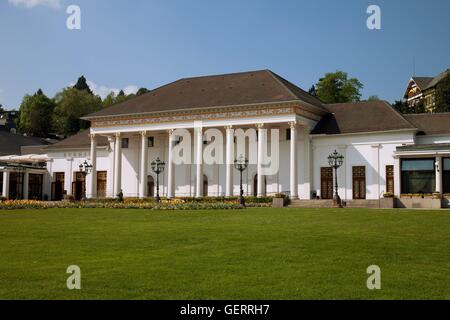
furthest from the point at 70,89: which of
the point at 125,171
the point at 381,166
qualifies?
the point at 381,166

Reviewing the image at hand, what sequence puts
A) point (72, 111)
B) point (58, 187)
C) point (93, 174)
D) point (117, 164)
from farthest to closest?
point (72, 111)
point (58, 187)
point (93, 174)
point (117, 164)

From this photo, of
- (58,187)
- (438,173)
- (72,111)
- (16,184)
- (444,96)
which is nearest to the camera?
(438,173)

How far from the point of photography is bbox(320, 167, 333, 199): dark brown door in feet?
168

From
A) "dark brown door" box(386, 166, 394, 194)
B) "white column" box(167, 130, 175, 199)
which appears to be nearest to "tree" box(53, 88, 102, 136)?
"white column" box(167, 130, 175, 199)

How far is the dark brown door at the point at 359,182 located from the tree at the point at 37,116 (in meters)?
80.2

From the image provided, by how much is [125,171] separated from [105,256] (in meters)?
48.3

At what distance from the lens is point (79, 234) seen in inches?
761

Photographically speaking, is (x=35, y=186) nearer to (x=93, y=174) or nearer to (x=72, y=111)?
(x=93, y=174)

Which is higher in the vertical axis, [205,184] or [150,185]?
[205,184]

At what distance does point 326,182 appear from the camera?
51.7m

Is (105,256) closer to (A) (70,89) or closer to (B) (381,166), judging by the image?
(B) (381,166)

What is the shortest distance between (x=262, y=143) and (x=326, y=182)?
728 centimetres

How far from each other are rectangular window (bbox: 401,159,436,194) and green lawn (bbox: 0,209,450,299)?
22.6 meters

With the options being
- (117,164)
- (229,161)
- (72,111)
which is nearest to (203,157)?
(229,161)
